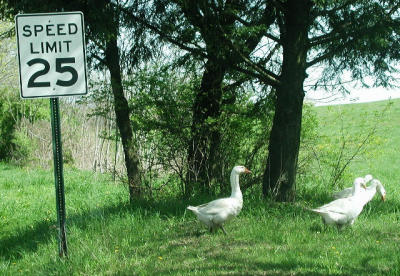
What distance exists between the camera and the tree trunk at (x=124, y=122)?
9727 mm

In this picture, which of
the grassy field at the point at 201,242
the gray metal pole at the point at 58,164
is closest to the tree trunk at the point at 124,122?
the grassy field at the point at 201,242

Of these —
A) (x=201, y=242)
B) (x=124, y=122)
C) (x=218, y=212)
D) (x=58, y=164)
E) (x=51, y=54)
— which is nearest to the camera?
(x=51, y=54)

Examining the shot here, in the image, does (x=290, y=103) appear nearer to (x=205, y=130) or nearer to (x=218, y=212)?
(x=205, y=130)

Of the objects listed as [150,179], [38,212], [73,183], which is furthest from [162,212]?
[73,183]

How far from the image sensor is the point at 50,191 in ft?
46.2

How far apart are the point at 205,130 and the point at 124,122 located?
1.68 meters

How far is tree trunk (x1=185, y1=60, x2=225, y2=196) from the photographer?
10.0 metres

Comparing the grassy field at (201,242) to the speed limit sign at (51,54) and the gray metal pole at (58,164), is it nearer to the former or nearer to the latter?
the gray metal pole at (58,164)

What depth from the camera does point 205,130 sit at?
10125mm

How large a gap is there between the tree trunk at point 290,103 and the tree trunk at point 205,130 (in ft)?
4.93

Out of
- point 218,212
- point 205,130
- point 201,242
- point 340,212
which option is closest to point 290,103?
point 205,130

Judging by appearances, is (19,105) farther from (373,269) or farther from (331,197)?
(373,269)

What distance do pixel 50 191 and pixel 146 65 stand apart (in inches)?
232

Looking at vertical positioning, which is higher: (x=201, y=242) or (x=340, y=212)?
(x=340, y=212)
